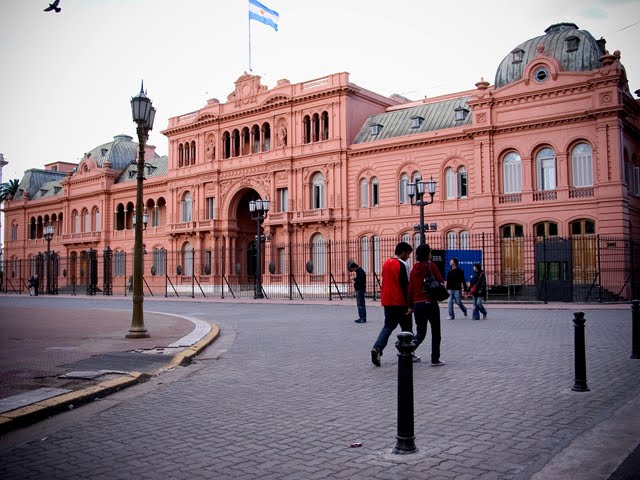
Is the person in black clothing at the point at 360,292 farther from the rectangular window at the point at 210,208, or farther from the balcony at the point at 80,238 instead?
the balcony at the point at 80,238

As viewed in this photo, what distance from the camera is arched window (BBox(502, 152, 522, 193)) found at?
35.6 metres

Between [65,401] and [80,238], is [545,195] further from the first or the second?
[80,238]

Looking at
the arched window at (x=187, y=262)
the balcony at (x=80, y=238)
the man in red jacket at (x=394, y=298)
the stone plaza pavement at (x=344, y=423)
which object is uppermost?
the balcony at (x=80, y=238)

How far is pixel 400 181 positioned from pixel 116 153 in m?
35.4

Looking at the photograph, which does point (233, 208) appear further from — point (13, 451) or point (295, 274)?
point (13, 451)

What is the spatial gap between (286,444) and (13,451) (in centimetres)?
240

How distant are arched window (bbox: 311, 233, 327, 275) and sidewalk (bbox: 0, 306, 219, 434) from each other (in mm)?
25976

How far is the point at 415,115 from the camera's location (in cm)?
4188

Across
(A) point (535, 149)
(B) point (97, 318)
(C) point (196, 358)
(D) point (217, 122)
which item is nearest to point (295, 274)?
(D) point (217, 122)

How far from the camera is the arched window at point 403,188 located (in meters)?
40.7

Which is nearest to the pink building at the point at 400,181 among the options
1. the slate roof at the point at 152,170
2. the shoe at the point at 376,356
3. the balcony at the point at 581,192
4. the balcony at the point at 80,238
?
the balcony at the point at 581,192

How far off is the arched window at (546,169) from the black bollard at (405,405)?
104ft

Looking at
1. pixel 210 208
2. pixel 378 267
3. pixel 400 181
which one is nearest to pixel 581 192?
pixel 400 181

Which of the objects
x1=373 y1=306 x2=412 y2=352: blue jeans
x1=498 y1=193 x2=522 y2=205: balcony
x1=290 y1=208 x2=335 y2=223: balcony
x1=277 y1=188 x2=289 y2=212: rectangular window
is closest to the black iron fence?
x1=290 y1=208 x2=335 y2=223: balcony
